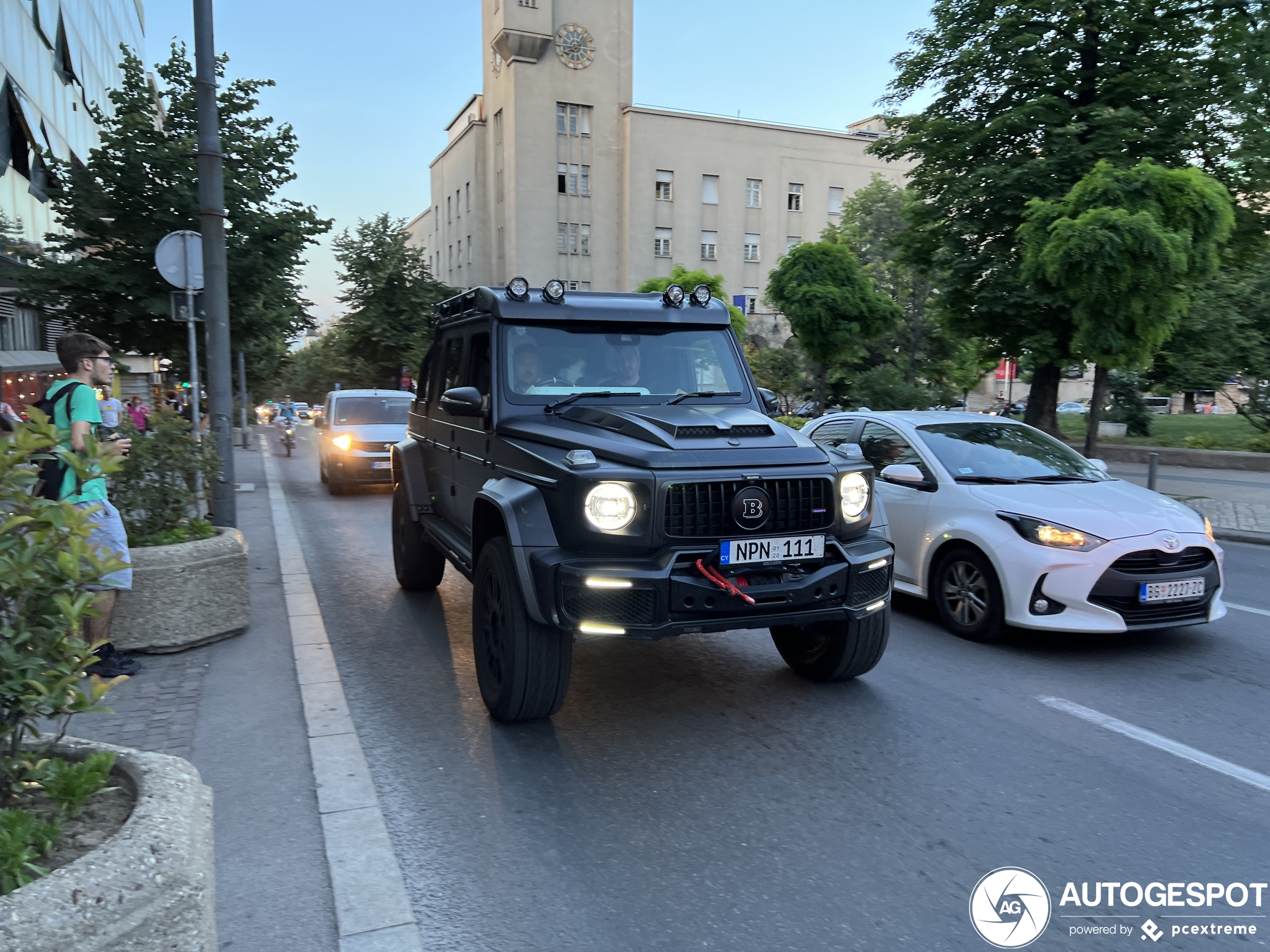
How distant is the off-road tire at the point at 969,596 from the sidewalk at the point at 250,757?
4271mm

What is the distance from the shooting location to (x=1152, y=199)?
11.7 m

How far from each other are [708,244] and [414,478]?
50.6 meters

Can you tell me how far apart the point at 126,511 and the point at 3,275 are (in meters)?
10.4

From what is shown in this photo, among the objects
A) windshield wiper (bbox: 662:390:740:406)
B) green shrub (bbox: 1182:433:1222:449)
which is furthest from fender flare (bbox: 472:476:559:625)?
green shrub (bbox: 1182:433:1222:449)

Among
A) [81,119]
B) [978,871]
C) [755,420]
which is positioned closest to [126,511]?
[755,420]

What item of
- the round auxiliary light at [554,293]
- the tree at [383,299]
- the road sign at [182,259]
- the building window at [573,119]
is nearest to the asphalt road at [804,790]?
the round auxiliary light at [554,293]

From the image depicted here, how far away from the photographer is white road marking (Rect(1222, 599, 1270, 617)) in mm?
7457

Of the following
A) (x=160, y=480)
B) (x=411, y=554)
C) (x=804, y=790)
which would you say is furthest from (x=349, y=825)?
(x=411, y=554)

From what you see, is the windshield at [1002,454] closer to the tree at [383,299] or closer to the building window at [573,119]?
the tree at [383,299]

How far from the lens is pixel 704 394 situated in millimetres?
5656

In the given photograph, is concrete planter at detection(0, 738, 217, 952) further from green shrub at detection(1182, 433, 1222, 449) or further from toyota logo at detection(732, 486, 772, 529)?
green shrub at detection(1182, 433, 1222, 449)

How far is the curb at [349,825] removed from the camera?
2992 millimetres

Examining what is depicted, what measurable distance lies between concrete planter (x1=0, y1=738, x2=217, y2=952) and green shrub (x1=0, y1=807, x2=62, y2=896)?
3.3 inches

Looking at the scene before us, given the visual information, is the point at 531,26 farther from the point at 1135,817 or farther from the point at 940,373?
the point at 1135,817
